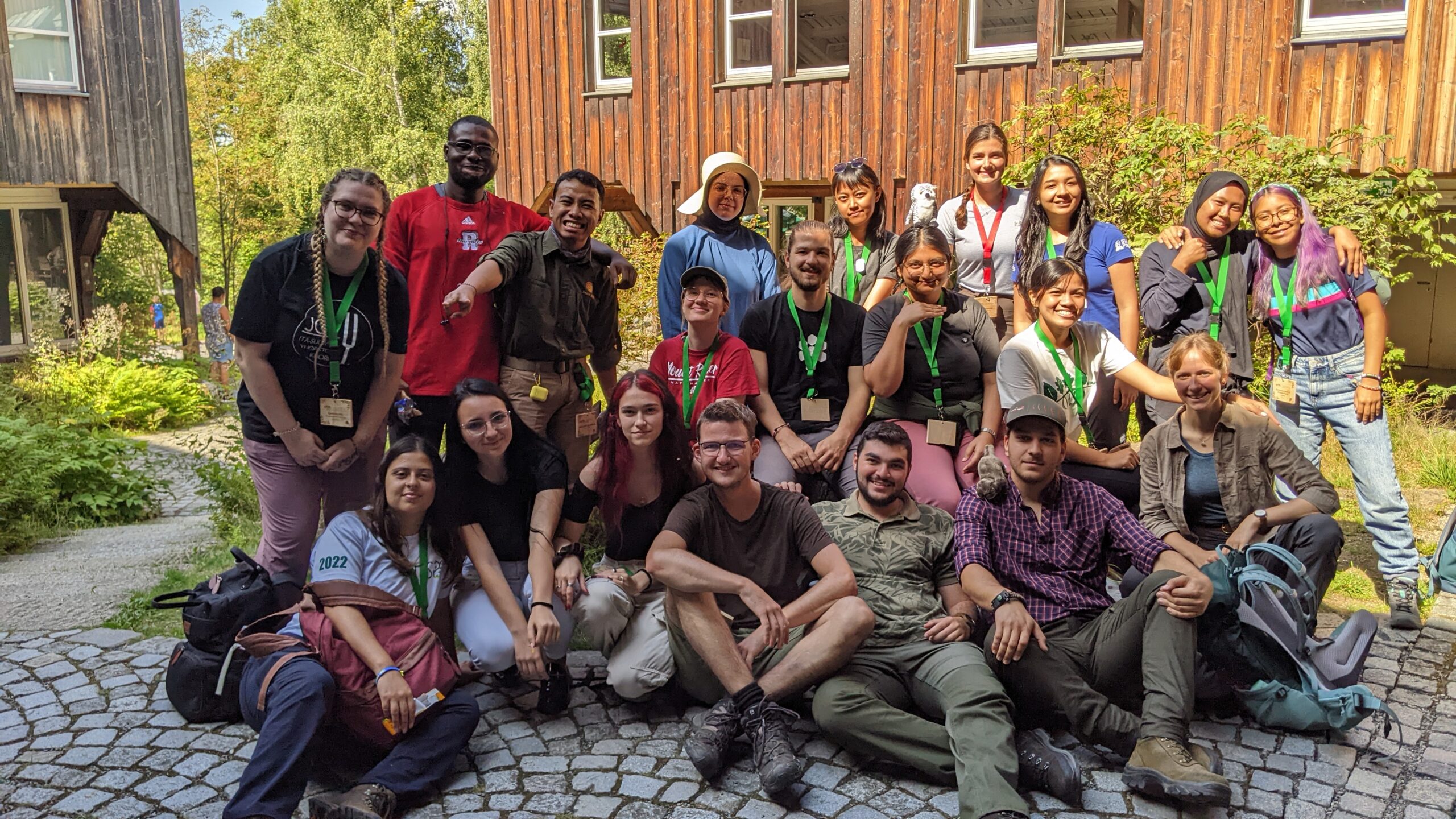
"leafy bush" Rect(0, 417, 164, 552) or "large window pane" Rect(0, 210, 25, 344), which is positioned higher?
"large window pane" Rect(0, 210, 25, 344)

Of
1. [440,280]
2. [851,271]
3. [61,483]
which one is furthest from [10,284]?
[851,271]

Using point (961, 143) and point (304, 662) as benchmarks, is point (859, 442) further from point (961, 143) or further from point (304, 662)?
point (961, 143)

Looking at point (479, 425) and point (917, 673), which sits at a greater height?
point (479, 425)

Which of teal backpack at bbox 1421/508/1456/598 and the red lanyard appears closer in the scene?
teal backpack at bbox 1421/508/1456/598

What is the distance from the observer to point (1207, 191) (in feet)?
17.4

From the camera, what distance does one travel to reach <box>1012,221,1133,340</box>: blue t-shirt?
5.39 meters

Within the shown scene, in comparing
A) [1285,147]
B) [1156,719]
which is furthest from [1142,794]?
[1285,147]

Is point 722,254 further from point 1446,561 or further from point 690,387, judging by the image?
point 1446,561

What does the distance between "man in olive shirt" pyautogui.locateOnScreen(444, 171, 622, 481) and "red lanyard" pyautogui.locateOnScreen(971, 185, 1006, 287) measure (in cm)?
200

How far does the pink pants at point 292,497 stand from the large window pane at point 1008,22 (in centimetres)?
1011

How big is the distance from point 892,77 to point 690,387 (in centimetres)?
830

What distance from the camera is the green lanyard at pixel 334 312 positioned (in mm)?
4340

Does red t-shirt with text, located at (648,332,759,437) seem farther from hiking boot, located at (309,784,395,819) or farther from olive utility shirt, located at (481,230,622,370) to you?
hiking boot, located at (309,784,395,819)

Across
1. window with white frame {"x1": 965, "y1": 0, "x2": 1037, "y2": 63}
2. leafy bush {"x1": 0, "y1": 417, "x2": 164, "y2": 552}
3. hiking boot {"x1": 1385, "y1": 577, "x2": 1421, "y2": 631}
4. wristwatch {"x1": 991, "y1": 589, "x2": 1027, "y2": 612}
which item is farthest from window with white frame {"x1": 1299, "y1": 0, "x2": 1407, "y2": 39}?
leafy bush {"x1": 0, "y1": 417, "x2": 164, "y2": 552}
